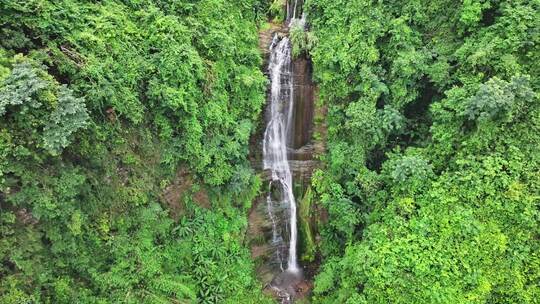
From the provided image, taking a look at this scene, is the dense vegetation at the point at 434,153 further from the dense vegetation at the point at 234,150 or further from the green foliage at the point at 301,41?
the green foliage at the point at 301,41

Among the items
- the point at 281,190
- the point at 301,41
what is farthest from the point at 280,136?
the point at 301,41

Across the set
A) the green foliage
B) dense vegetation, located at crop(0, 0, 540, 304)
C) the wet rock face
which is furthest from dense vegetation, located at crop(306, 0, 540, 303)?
the wet rock face

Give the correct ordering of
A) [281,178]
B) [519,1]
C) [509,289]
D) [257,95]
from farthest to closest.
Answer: [281,178], [257,95], [519,1], [509,289]

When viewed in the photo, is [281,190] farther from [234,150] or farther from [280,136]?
[234,150]

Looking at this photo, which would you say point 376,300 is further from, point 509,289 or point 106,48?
point 106,48

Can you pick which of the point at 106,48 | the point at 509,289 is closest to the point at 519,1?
the point at 509,289

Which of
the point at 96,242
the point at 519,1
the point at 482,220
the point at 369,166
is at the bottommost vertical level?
the point at 96,242
